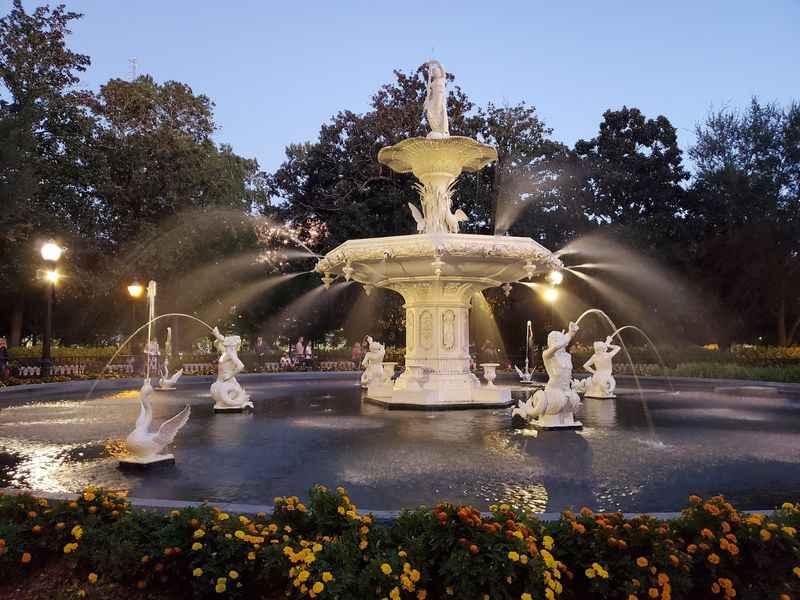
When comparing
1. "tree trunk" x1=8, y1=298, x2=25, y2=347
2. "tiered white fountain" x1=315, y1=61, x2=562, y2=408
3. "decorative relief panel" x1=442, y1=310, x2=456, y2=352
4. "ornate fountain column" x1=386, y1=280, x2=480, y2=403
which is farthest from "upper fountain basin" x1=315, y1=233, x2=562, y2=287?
"tree trunk" x1=8, y1=298, x2=25, y2=347

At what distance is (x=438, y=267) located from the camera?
12875 millimetres

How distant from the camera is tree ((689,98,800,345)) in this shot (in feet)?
108

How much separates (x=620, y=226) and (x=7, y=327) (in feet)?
128

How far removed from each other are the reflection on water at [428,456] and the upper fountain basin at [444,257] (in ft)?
10.0

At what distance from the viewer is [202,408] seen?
14.1 metres

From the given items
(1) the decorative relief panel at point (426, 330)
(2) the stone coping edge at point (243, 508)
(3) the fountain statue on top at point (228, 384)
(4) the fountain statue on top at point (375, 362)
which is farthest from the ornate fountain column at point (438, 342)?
(2) the stone coping edge at point (243, 508)

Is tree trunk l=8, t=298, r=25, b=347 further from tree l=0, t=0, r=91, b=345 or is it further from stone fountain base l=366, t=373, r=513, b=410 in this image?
stone fountain base l=366, t=373, r=513, b=410

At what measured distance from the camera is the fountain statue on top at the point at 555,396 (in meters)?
10.2

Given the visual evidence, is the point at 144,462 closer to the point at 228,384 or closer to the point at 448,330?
the point at 228,384

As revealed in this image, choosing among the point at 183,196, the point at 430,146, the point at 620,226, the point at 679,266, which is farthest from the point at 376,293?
the point at 430,146

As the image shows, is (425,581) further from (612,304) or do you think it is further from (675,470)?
(612,304)

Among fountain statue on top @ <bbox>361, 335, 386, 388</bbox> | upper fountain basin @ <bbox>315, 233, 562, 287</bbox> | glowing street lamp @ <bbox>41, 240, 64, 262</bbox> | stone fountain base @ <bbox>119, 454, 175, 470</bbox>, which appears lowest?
stone fountain base @ <bbox>119, 454, 175, 470</bbox>

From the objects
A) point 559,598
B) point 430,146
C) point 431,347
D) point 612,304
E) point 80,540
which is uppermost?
point 430,146

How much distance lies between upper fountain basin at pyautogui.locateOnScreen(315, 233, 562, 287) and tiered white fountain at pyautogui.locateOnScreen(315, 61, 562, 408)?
2 centimetres
